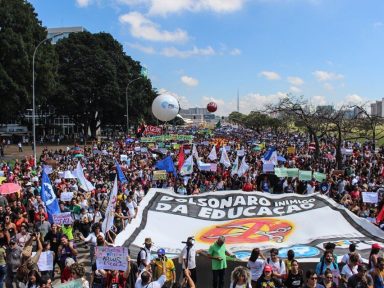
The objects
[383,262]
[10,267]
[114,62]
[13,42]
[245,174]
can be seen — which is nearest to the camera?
[383,262]

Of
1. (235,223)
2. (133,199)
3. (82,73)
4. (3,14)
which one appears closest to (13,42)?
(3,14)

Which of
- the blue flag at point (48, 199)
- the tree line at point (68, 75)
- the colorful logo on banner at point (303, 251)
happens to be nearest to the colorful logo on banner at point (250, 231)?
the colorful logo on banner at point (303, 251)

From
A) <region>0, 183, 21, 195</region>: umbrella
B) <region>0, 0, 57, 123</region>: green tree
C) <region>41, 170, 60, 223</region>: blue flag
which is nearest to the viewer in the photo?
<region>41, 170, 60, 223</region>: blue flag

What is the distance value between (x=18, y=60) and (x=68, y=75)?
20.0m

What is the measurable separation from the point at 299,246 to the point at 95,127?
2283 inches

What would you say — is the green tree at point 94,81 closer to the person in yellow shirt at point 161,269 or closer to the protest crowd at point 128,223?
the protest crowd at point 128,223

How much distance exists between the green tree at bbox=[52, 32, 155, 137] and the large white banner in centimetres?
4535

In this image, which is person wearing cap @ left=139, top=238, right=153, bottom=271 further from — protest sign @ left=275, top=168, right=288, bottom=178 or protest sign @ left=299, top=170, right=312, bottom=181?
protest sign @ left=275, top=168, right=288, bottom=178

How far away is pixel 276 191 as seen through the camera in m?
18.8

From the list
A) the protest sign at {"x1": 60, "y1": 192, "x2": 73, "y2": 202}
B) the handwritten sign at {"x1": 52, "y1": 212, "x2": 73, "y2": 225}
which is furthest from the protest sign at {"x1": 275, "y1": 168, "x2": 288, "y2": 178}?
the handwritten sign at {"x1": 52, "y1": 212, "x2": 73, "y2": 225}

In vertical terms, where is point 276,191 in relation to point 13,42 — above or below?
below

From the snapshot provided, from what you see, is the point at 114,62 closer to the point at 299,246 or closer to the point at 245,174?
the point at 245,174

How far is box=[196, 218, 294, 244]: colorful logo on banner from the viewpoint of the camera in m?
11.3

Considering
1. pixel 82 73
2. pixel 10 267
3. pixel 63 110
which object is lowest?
pixel 10 267
